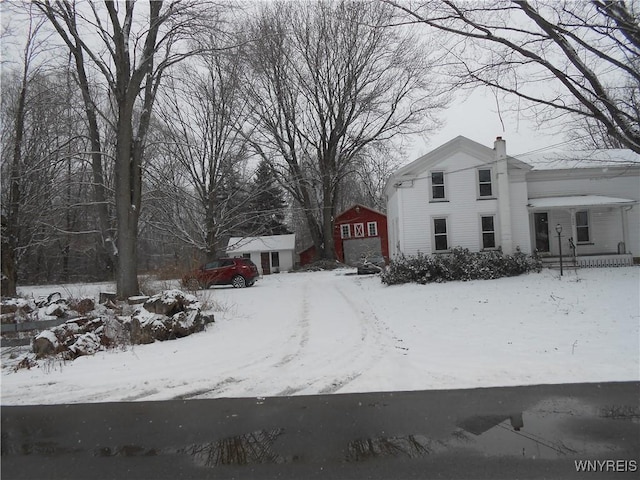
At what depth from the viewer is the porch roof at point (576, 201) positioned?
18.8 m

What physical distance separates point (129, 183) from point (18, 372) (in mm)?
8471

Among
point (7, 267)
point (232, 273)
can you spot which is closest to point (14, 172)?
point (7, 267)

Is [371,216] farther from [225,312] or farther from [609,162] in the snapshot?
[225,312]

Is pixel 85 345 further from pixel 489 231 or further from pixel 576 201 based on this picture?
pixel 576 201

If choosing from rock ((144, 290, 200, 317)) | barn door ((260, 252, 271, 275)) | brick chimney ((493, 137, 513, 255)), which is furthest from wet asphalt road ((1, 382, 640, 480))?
barn door ((260, 252, 271, 275))

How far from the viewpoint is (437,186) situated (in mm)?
20719

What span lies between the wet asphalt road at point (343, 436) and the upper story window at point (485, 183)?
1639 centimetres

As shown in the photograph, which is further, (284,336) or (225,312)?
(225,312)

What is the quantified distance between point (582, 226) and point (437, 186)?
739cm

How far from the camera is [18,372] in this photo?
21.9ft

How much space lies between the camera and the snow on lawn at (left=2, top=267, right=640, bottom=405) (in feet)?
18.4

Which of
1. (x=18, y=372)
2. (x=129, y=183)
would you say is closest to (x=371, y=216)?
(x=129, y=183)

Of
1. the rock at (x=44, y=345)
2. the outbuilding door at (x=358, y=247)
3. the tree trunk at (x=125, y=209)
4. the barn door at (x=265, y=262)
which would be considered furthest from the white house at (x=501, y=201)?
the barn door at (x=265, y=262)

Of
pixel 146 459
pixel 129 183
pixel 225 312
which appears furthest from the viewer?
pixel 129 183
